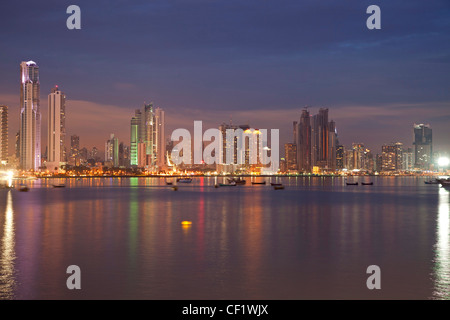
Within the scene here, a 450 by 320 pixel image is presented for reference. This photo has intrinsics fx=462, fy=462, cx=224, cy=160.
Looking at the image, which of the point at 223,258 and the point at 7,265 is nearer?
the point at 7,265

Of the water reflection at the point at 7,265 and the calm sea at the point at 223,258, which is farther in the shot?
the calm sea at the point at 223,258

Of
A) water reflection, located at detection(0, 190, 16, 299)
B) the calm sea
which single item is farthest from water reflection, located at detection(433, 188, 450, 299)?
water reflection, located at detection(0, 190, 16, 299)

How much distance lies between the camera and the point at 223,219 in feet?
183

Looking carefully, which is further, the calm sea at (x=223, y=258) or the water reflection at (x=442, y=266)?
the calm sea at (x=223, y=258)

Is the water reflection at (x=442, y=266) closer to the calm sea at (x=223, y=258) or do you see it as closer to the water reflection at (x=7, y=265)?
the calm sea at (x=223, y=258)

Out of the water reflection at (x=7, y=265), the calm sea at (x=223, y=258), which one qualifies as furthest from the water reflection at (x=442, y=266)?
the water reflection at (x=7, y=265)

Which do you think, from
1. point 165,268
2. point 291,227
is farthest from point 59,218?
point 165,268

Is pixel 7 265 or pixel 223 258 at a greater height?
pixel 7 265

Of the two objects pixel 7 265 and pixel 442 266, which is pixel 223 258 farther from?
pixel 442 266

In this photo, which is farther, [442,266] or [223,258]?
[223,258]

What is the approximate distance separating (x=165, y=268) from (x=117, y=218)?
102 ft

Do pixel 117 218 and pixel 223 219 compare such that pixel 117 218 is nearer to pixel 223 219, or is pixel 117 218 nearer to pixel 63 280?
pixel 223 219

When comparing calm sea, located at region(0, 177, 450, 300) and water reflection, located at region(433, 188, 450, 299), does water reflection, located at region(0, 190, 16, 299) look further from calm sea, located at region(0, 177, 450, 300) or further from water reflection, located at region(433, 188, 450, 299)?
water reflection, located at region(433, 188, 450, 299)

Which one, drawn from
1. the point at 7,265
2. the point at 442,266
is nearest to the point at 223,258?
the point at 7,265
